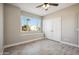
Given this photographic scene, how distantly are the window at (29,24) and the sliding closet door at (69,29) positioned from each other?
2.11m

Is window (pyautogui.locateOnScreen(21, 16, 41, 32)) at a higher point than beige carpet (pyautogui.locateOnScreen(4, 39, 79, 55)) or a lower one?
higher

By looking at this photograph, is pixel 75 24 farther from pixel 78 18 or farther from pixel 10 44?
pixel 10 44

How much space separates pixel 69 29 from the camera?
3.74 metres

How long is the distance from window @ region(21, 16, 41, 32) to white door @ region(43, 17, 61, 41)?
0.63 m

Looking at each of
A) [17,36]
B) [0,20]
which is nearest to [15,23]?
[17,36]

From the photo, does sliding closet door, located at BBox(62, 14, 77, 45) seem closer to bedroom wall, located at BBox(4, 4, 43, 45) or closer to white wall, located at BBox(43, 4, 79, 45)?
white wall, located at BBox(43, 4, 79, 45)

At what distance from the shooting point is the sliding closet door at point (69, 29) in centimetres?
349

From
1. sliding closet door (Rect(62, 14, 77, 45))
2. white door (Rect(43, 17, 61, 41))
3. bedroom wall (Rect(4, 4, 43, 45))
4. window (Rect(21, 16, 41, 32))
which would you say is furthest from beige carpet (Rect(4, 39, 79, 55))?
window (Rect(21, 16, 41, 32))

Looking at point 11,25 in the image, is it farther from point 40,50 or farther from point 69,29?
point 69,29

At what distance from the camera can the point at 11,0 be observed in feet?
1.70

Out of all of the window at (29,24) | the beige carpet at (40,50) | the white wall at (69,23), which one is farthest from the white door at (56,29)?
the beige carpet at (40,50)

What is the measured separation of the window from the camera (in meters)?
4.49

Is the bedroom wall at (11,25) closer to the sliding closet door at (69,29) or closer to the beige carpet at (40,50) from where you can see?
the beige carpet at (40,50)

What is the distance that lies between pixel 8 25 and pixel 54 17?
9.90 ft
